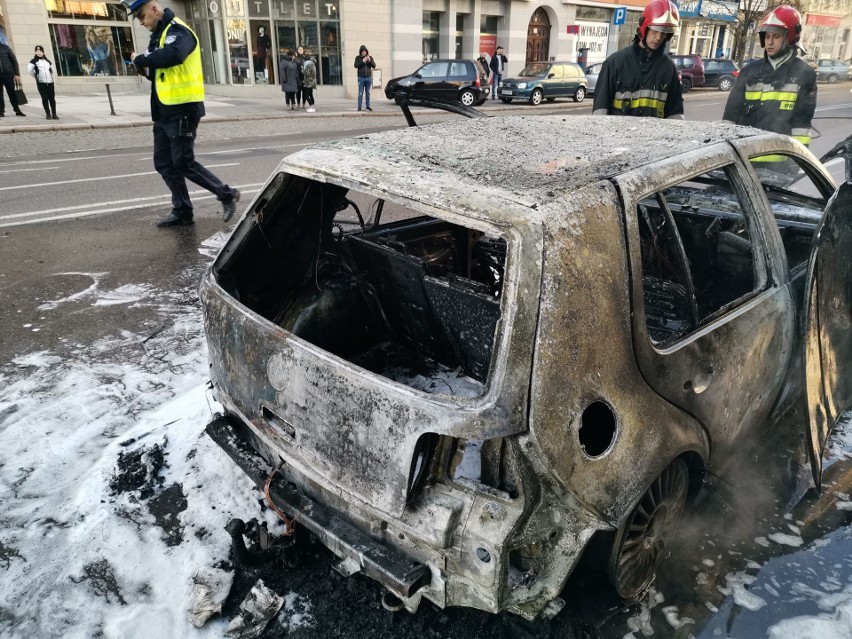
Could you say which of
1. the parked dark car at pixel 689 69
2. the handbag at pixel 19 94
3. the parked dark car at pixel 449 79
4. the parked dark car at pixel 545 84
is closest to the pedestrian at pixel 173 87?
the handbag at pixel 19 94

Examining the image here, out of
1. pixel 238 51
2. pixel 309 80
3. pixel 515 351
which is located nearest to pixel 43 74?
pixel 309 80

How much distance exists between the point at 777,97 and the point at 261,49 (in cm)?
2210

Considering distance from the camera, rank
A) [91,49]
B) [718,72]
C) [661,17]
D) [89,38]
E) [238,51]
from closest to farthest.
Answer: [661,17] < [89,38] < [91,49] < [238,51] < [718,72]

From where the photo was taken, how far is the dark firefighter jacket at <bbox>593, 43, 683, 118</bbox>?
18.2 feet

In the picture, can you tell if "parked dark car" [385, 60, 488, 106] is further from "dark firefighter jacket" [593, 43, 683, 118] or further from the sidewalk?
"dark firefighter jacket" [593, 43, 683, 118]

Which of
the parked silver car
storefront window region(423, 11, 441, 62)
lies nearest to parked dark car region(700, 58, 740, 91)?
the parked silver car

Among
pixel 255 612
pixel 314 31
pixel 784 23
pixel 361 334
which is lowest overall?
pixel 255 612

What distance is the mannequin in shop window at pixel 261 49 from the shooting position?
2391 centimetres

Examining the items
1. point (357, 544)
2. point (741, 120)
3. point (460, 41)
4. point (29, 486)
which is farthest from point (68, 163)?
point (460, 41)

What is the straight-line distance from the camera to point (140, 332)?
4.46 meters

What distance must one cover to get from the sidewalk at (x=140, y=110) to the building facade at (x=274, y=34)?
0.91 m

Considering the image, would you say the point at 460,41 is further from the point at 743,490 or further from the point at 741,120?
the point at 743,490

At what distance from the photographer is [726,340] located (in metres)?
2.36

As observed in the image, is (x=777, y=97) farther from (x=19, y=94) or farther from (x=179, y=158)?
(x=19, y=94)
